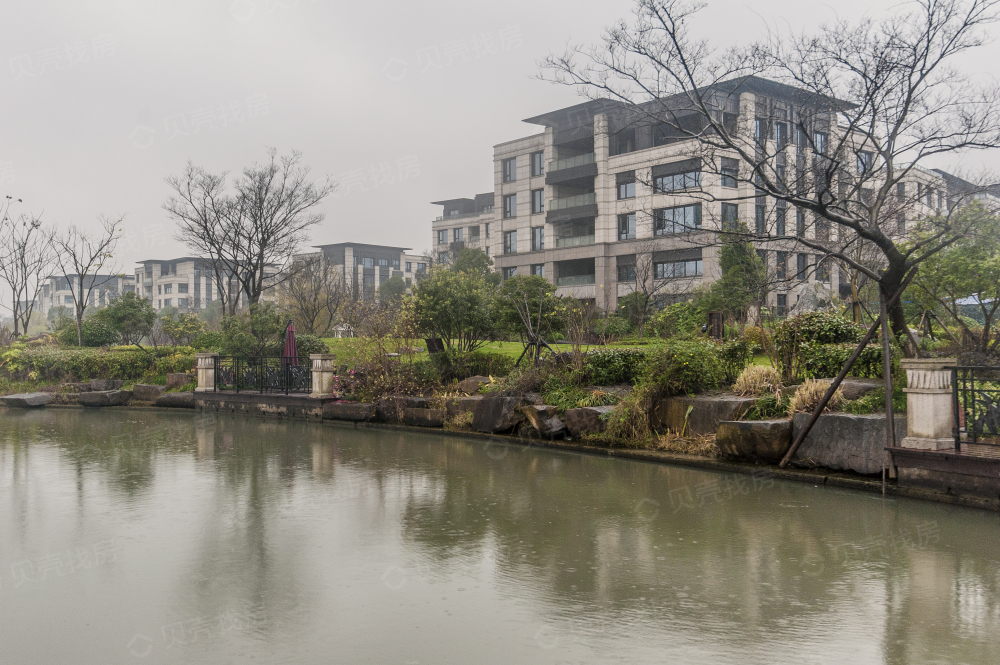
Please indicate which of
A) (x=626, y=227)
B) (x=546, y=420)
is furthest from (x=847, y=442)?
(x=626, y=227)

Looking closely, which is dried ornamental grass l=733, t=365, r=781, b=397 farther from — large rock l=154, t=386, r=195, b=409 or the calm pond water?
large rock l=154, t=386, r=195, b=409

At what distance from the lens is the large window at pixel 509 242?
55750 mm

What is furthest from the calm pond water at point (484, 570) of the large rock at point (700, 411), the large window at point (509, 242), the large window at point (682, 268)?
the large window at point (509, 242)

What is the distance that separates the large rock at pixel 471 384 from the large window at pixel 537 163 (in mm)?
37363

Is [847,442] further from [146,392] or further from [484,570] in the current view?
[146,392]

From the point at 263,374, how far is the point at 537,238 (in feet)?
108

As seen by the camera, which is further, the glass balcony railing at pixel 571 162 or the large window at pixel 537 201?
the large window at pixel 537 201

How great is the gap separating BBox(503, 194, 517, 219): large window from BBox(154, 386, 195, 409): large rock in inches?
1376

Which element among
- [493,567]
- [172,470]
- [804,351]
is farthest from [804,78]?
[172,470]

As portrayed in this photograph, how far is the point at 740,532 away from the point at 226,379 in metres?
20.7

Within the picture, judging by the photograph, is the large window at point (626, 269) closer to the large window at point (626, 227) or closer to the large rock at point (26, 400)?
the large window at point (626, 227)

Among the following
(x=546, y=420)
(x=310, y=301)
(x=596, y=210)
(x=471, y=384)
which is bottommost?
(x=546, y=420)

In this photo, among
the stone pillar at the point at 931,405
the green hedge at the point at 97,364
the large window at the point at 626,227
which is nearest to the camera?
the stone pillar at the point at 931,405

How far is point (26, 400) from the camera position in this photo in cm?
2575
